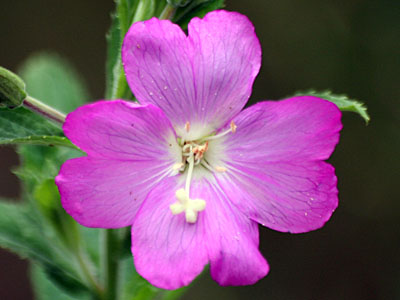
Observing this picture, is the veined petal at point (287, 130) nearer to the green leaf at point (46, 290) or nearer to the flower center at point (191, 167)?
the flower center at point (191, 167)

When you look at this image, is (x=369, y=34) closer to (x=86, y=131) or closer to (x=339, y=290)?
(x=339, y=290)

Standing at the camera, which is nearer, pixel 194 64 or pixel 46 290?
pixel 194 64

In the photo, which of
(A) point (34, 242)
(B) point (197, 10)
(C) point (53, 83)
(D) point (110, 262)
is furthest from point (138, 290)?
(C) point (53, 83)

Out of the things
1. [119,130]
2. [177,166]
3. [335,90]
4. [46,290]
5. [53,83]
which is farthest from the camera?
[335,90]

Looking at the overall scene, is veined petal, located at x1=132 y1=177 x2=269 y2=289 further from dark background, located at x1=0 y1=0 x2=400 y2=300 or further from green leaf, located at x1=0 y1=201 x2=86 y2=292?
dark background, located at x1=0 y1=0 x2=400 y2=300

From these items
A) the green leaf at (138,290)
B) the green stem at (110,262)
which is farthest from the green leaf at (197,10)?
the green leaf at (138,290)

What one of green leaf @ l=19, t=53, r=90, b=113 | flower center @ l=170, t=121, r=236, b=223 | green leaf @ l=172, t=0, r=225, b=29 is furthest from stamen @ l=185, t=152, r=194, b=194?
green leaf @ l=19, t=53, r=90, b=113

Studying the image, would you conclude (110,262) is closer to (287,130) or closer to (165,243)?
(165,243)
